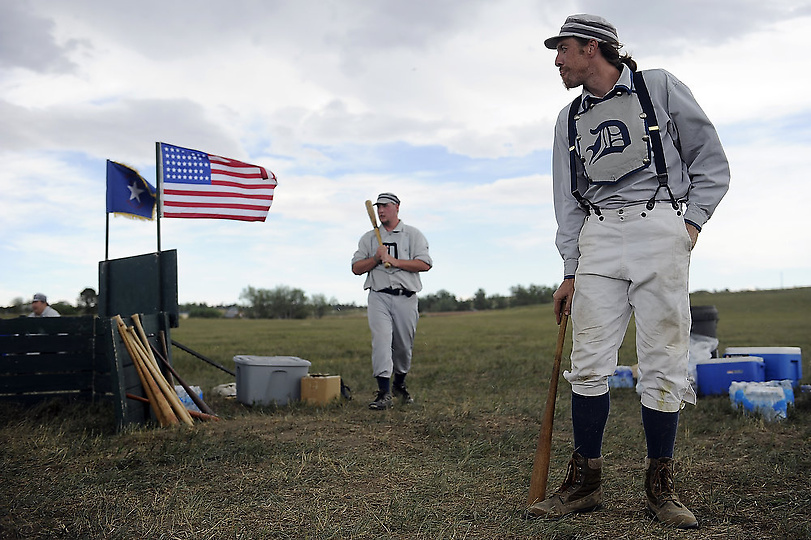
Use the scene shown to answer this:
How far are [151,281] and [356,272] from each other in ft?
7.35

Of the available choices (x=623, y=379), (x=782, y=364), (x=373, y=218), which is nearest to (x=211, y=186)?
(x=373, y=218)

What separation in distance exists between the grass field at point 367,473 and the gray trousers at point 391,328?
23.2 inches

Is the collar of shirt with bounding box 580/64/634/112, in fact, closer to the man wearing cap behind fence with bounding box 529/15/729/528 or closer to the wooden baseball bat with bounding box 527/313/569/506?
the man wearing cap behind fence with bounding box 529/15/729/528

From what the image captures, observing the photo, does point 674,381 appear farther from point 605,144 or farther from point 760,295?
point 760,295

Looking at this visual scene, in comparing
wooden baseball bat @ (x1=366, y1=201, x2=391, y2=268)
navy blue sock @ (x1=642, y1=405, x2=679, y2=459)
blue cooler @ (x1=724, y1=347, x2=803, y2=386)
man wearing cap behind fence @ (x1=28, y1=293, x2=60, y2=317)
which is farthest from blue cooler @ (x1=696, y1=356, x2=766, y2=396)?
man wearing cap behind fence @ (x1=28, y1=293, x2=60, y2=317)

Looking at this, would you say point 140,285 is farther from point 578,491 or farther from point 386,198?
point 578,491

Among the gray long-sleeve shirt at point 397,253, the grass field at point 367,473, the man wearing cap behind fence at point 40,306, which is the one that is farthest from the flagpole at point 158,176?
the man wearing cap behind fence at point 40,306

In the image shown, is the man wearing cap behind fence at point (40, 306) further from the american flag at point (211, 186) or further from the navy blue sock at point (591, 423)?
the navy blue sock at point (591, 423)

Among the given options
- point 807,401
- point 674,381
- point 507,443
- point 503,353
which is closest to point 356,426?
point 507,443

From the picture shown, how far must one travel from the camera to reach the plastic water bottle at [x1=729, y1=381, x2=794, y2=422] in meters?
6.39

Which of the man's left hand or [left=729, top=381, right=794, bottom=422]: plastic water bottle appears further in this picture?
[left=729, top=381, right=794, bottom=422]: plastic water bottle

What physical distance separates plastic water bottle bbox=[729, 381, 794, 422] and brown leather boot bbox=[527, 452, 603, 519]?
355 centimetres

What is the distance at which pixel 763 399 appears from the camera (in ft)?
21.4

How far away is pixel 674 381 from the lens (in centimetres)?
336
